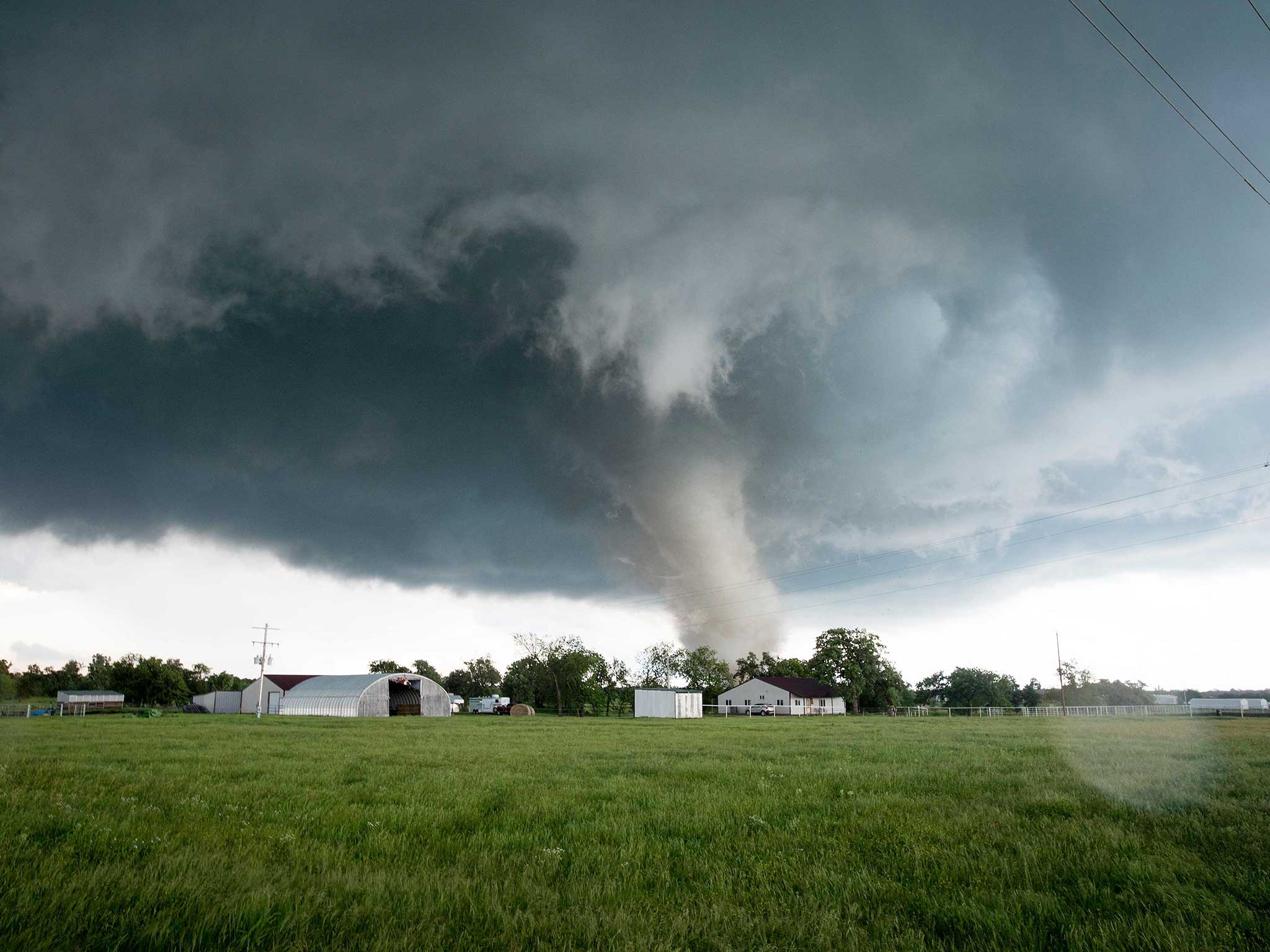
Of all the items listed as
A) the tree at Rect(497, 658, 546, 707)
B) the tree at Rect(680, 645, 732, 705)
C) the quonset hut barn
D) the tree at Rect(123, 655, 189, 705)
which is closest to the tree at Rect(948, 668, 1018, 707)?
the tree at Rect(680, 645, 732, 705)

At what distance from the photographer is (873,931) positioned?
17.8ft

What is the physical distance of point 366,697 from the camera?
251 ft

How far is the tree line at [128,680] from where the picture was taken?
124 m

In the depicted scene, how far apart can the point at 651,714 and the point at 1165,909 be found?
78.3 metres

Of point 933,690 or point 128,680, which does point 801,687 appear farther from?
point 128,680

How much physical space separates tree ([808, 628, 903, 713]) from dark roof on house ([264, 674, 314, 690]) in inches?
3346

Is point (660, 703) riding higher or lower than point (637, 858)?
lower

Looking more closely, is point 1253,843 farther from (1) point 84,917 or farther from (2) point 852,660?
(2) point 852,660

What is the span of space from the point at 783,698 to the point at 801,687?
7.61 metres

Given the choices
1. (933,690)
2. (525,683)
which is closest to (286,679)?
A: (525,683)

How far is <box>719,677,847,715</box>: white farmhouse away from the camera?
4444 inches

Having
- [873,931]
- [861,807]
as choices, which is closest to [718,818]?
[861,807]

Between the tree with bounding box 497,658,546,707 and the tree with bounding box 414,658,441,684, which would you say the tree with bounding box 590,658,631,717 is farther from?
the tree with bounding box 414,658,441,684

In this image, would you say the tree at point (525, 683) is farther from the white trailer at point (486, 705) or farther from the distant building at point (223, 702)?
the distant building at point (223, 702)
